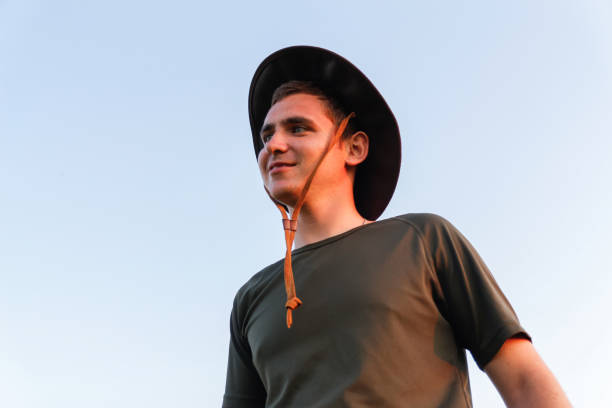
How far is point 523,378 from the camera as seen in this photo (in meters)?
2.87

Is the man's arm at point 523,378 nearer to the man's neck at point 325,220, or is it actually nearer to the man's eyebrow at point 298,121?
the man's neck at point 325,220

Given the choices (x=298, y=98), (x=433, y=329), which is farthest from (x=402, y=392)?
(x=298, y=98)

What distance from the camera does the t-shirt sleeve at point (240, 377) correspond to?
371 cm

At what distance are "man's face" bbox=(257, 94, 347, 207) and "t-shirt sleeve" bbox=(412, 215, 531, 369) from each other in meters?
0.68

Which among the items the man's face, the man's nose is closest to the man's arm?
the man's face

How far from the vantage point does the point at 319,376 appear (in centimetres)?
307

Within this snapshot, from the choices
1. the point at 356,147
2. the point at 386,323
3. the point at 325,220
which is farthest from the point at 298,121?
the point at 386,323

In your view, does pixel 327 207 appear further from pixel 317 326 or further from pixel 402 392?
pixel 402 392

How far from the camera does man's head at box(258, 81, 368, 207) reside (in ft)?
12.2

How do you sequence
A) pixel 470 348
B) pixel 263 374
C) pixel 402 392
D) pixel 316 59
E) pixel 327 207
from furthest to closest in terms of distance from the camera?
pixel 316 59
pixel 327 207
pixel 263 374
pixel 470 348
pixel 402 392

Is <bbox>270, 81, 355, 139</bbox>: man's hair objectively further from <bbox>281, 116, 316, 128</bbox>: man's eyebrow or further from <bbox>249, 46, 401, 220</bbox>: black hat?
<bbox>281, 116, 316, 128</bbox>: man's eyebrow

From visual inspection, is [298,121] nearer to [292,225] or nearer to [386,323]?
[292,225]

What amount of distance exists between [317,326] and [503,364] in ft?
2.68

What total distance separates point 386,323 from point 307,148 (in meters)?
1.10
